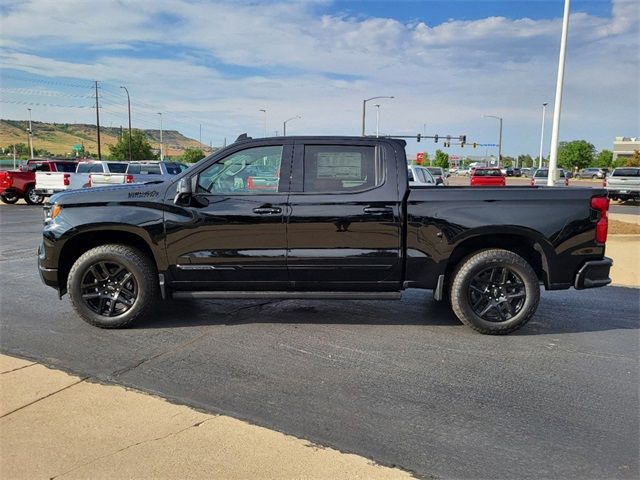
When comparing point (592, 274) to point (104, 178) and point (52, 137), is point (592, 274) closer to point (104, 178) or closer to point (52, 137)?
point (104, 178)

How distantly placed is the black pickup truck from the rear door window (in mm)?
11

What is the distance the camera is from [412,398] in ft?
12.0

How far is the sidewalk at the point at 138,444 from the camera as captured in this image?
2729mm

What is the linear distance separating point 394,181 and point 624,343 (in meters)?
2.71

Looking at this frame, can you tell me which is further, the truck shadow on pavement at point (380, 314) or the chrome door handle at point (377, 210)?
the truck shadow on pavement at point (380, 314)

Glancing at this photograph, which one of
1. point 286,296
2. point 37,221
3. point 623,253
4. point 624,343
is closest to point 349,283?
point 286,296

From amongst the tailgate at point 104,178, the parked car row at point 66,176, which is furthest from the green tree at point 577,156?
the tailgate at point 104,178

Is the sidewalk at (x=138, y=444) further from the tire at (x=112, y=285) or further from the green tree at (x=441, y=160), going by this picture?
the green tree at (x=441, y=160)

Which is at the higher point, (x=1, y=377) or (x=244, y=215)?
(x=244, y=215)

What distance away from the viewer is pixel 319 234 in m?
4.91

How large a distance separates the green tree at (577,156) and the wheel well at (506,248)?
295 feet

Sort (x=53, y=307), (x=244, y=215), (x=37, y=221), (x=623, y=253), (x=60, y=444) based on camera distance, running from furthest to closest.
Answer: (x=37, y=221) < (x=623, y=253) < (x=53, y=307) < (x=244, y=215) < (x=60, y=444)

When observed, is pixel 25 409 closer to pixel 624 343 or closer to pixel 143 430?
pixel 143 430

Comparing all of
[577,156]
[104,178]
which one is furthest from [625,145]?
[104,178]
